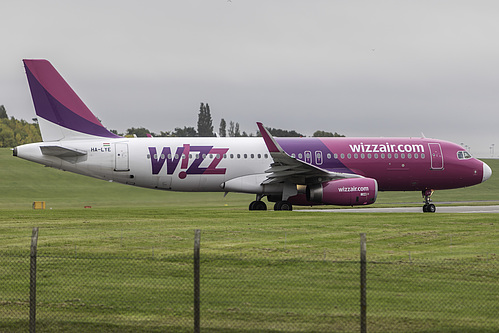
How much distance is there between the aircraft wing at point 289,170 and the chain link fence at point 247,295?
15329 millimetres

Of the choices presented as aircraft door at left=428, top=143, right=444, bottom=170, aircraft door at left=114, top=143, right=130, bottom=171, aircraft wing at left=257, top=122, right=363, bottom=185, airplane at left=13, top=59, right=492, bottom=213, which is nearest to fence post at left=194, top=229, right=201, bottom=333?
aircraft wing at left=257, top=122, right=363, bottom=185

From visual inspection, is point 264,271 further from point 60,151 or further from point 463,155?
point 463,155

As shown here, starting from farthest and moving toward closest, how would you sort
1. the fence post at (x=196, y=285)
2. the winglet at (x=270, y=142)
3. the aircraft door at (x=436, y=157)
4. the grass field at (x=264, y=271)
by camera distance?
1. the aircraft door at (x=436, y=157)
2. the winglet at (x=270, y=142)
3. the grass field at (x=264, y=271)
4. the fence post at (x=196, y=285)

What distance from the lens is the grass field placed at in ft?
42.4

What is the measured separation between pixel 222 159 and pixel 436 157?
12.0 m

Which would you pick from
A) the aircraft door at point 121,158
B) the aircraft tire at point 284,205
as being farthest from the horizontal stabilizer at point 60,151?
the aircraft tire at point 284,205

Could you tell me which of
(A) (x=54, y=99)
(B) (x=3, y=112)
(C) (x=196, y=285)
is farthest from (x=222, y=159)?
(B) (x=3, y=112)

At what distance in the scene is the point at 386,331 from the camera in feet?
39.7

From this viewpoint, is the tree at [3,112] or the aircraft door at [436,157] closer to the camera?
the aircraft door at [436,157]

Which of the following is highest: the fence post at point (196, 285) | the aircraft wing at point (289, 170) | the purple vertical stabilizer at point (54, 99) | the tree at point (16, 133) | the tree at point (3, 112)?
the tree at point (3, 112)

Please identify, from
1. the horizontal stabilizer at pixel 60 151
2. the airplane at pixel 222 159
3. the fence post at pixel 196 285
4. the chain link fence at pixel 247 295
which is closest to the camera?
the fence post at pixel 196 285

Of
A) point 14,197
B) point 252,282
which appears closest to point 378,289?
point 252,282

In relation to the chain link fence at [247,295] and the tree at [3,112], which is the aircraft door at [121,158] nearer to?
the chain link fence at [247,295]

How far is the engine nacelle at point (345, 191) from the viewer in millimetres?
35406
